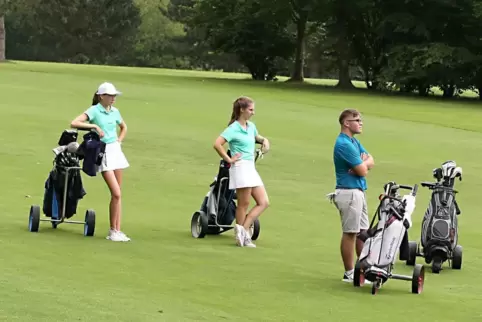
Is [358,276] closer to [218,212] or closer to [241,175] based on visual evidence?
[241,175]

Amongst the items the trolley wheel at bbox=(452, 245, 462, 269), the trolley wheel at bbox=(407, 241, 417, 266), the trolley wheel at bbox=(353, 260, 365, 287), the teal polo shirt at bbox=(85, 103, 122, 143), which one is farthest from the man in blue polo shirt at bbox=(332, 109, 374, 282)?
the teal polo shirt at bbox=(85, 103, 122, 143)

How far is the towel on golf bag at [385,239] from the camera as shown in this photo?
9789 mm

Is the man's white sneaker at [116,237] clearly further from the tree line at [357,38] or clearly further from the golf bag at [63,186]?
the tree line at [357,38]

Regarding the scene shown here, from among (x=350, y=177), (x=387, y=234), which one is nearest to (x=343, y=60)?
(x=350, y=177)

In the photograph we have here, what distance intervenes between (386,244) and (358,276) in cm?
49

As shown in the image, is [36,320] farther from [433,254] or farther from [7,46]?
[7,46]

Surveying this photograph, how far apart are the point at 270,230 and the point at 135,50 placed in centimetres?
10304

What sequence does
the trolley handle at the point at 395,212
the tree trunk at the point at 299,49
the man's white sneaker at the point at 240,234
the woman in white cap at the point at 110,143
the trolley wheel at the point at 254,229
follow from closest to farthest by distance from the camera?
the trolley handle at the point at 395,212
the woman in white cap at the point at 110,143
the man's white sneaker at the point at 240,234
the trolley wheel at the point at 254,229
the tree trunk at the point at 299,49

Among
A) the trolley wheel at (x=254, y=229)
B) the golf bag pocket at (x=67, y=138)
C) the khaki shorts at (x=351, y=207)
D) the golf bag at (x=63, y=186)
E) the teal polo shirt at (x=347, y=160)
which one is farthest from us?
the trolley wheel at (x=254, y=229)

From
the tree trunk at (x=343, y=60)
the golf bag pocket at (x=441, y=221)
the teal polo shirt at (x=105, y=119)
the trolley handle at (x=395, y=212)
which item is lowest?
the golf bag pocket at (x=441, y=221)

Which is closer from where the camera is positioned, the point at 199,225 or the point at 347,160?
the point at 347,160

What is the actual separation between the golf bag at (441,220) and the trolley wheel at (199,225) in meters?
2.64

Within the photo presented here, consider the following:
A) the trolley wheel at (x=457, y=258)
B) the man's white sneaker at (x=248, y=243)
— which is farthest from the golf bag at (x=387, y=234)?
the man's white sneaker at (x=248, y=243)

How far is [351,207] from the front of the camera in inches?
404
